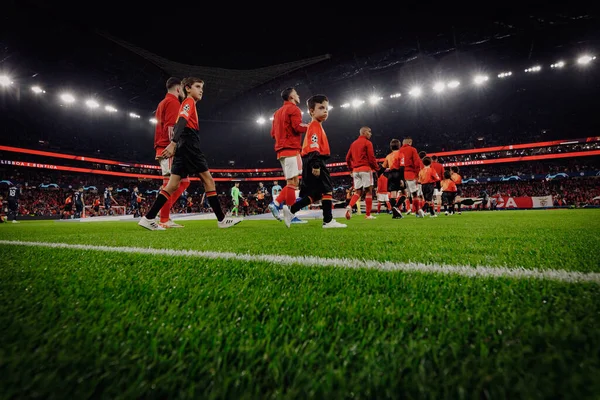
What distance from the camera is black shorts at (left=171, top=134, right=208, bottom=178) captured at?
4.31 meters

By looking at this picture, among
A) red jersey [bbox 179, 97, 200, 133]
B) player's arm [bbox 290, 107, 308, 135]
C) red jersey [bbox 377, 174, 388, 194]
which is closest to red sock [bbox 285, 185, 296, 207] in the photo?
player's arm [bbox 290, 107, 308, 135]

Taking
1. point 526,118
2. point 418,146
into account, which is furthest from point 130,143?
point 526,118

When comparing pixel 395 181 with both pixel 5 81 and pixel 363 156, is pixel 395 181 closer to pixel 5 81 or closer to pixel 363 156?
pixel 363 156

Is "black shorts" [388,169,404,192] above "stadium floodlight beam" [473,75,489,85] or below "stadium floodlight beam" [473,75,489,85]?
below

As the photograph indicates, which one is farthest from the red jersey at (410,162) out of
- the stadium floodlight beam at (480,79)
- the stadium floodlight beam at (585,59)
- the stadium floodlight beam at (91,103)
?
the stadium floodlight beam at (91,103)

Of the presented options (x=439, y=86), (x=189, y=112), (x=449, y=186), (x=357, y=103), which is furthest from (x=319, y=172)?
(x=357, y=103)

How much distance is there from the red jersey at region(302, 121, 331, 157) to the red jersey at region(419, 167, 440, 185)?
18.7ft

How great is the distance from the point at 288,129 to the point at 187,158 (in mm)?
1764

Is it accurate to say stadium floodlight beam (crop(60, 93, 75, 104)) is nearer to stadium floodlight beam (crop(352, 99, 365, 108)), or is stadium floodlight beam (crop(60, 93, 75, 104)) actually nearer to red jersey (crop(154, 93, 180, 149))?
stadium floodlight beam (crop(352, 99, 365, 108))

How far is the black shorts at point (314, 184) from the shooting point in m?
4.45

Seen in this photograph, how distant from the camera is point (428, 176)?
8914 millimetres

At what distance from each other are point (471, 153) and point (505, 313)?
3694cm

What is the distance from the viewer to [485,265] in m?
1.46

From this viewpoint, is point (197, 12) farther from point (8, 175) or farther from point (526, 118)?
point (526, 118)
